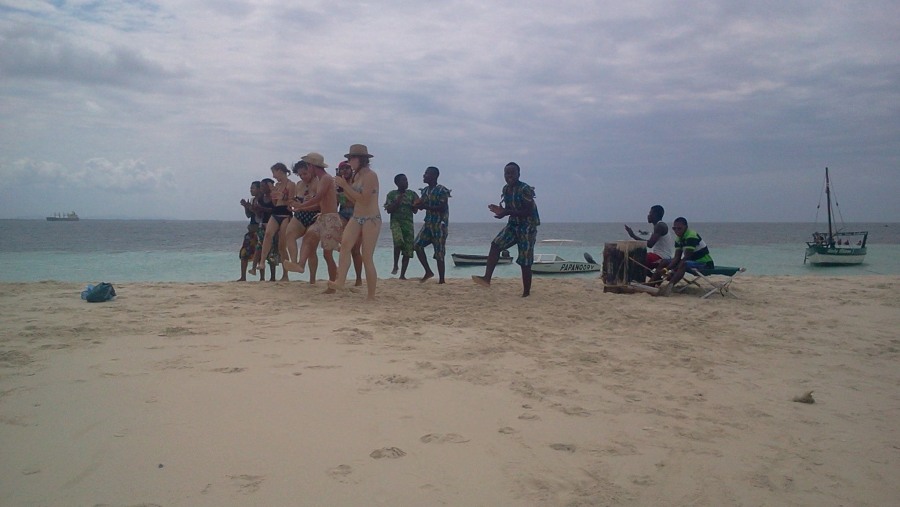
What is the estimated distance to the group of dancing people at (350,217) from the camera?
7.58 m

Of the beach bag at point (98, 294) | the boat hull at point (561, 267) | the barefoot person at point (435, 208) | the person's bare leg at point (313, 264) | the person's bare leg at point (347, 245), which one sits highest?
the barefoot person at point (435, 208)

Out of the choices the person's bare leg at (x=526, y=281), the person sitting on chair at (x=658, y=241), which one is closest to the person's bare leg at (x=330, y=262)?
the person's bare leg at (x=526, y=281)

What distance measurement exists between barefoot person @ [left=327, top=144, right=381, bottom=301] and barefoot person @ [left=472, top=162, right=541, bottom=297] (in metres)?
1.74

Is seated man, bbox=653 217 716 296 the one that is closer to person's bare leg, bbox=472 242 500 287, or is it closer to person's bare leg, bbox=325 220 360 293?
person's bare leg, bbox=472 242 500 287

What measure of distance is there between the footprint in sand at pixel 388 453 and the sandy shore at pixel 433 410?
5 cm

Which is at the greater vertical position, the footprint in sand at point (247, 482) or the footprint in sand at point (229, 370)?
the footprint in sand at point (229, 370)

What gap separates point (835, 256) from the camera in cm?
2370

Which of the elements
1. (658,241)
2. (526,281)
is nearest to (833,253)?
(658,241)

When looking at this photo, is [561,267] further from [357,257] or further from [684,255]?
[357,257]

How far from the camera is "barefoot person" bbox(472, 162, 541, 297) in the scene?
828cm

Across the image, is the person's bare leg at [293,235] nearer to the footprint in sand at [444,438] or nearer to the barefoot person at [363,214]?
the barefoot person at [363,214]

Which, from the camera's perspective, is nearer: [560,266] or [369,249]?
[369,249]

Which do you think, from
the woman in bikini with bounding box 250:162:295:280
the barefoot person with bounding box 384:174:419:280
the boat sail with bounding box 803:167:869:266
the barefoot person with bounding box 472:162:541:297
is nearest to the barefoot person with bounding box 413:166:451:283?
the barefoot person with bounding box 384:174:419:280

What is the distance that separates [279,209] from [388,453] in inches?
289
